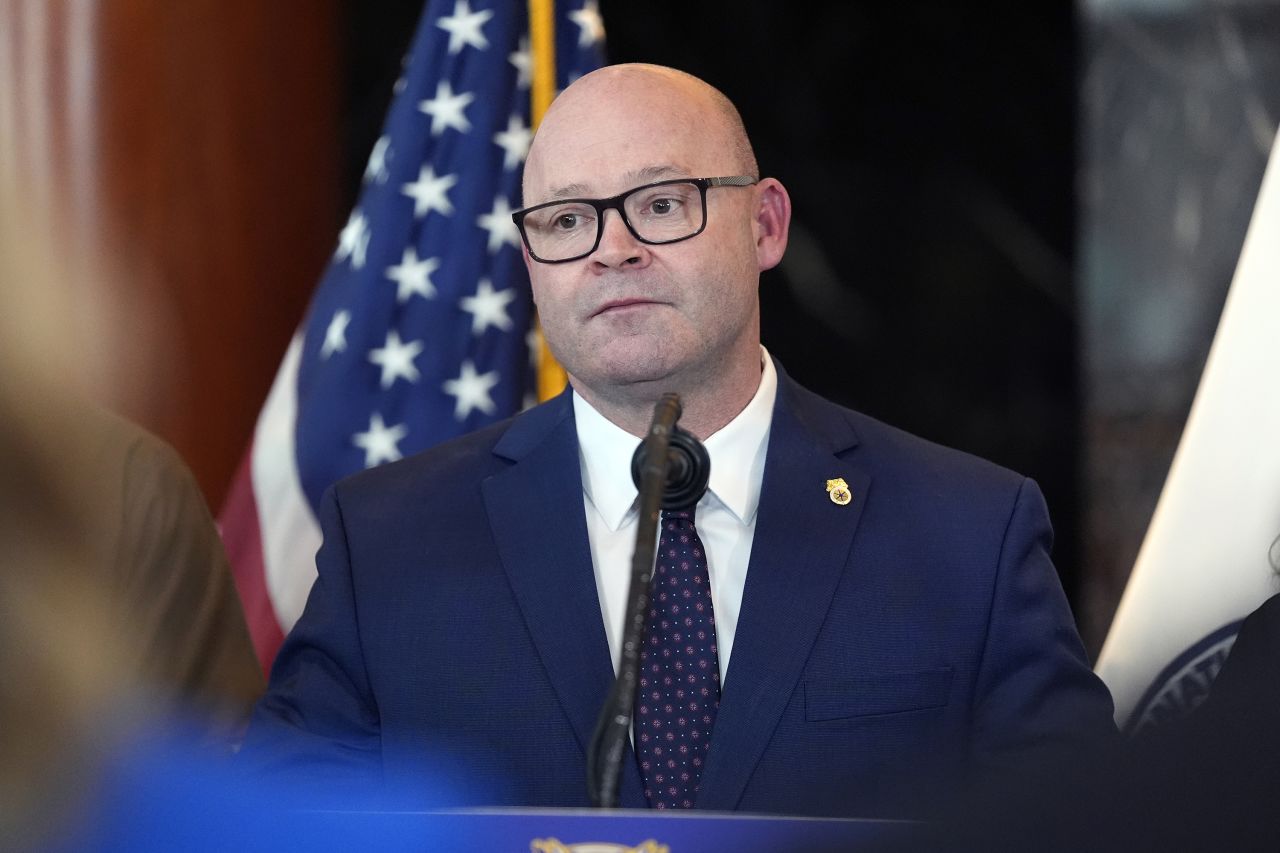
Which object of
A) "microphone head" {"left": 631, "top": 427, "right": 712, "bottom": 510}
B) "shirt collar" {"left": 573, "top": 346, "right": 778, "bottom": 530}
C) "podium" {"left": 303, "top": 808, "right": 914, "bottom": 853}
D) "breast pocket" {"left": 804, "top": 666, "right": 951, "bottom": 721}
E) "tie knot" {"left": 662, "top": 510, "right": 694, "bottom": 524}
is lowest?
"breast pocket" {"left": 804, "top": 666, "right": 951, "bottom": 721}

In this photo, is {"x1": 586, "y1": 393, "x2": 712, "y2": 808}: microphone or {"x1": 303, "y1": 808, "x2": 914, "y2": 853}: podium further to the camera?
{"x1": 586, "y1": 393, "x2": 712, "y2": 808}: microphone

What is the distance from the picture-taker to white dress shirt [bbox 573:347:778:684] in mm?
2184

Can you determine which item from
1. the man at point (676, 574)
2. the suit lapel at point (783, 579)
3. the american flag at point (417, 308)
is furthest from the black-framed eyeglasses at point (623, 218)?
the american flag at point (417, 308)

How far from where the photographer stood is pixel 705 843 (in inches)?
Answer: 50.9

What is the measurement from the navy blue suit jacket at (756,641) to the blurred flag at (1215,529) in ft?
1.21

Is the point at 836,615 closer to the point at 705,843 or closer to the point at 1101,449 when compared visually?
the point at 705,843

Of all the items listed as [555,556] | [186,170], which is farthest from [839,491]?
[186,170]

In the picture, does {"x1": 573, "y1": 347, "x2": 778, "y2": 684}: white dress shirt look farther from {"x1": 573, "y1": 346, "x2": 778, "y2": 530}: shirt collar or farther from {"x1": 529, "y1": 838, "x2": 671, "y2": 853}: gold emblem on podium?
{"x1": 529, "y1": 838, "x2": 671, "y2": 853}: gold emblem on podium

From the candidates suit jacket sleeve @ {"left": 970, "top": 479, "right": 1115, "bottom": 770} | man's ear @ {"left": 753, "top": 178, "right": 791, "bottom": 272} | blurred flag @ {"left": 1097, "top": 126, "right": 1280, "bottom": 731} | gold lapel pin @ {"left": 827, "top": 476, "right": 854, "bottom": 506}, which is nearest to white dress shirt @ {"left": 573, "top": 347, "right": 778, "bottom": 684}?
gold lapel pin @ {"left": 827, "top": 476, "right": 854, "bottom": 506}

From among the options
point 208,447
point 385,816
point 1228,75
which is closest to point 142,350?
point 208,447

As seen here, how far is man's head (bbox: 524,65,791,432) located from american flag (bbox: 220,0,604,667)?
739mm

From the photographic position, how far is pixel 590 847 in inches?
52.1

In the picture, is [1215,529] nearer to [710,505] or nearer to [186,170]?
[710,505]

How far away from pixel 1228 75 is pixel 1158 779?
3031mm
